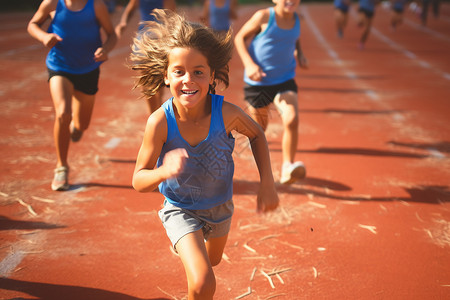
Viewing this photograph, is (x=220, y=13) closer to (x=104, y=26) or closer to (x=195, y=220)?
(x=104, y=26)

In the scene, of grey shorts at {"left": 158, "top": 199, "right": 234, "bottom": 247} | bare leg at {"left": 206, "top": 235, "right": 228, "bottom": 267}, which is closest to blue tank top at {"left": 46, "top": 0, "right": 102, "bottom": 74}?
grey shorts at {"left": 158, "top": 199, "right": 234, "bottom": 247}

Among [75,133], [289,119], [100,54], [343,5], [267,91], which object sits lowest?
[343,5]

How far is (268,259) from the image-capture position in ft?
11.8

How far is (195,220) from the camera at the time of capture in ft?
8.85

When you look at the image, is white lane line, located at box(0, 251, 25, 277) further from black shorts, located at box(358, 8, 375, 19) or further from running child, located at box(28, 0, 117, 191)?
black shorts, located at box(358, 8, 375, 19)

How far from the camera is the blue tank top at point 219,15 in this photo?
31.7 ft

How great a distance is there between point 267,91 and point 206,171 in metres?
2.47

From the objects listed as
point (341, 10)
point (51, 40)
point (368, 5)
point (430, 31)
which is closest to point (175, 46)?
point (51, 40)

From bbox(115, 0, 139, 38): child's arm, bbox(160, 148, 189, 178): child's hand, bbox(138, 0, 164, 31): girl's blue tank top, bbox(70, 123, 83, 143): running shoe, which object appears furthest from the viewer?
bbox(115, 0, 139, 38): child's arm

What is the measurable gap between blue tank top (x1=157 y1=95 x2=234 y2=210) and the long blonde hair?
0.73 ft

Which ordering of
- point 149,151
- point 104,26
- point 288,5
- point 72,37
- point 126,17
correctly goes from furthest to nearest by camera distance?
point 126,17
point 104,26
point 72,37
point 288,5
point 149,151

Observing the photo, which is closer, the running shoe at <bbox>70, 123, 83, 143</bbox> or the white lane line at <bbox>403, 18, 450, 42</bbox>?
the running shoe at <bbox>70, 123, 83, 143</bbox>

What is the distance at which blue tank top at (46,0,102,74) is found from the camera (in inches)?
185

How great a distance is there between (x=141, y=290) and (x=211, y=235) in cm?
76
